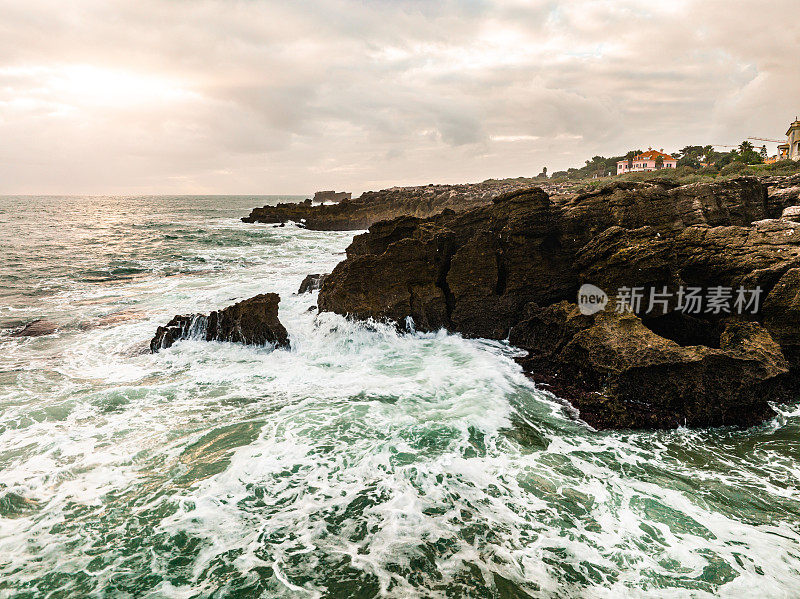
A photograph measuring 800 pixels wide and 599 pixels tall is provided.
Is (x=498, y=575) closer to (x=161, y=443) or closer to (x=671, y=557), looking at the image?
(x=671, y=557)

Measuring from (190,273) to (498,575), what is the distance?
2648 centimetres

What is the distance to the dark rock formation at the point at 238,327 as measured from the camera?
1282 centimetres

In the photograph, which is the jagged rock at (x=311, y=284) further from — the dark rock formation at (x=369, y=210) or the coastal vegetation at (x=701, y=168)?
the dark rock formation at (x=369, y=210)

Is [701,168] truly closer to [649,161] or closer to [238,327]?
[649,161]

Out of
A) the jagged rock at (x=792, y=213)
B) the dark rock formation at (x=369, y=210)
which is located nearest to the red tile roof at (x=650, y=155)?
the dark rock formation at (x=369, y=210)

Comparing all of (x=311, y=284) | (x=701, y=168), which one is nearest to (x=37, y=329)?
(x=311, y=284)

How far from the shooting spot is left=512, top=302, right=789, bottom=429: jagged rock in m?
7.90

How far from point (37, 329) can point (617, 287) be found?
19850 millimetres

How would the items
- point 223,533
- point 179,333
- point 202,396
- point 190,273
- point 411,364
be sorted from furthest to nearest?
point 190,273 < point 179,333 < point 411,364 < point 202,396 < point 223,533

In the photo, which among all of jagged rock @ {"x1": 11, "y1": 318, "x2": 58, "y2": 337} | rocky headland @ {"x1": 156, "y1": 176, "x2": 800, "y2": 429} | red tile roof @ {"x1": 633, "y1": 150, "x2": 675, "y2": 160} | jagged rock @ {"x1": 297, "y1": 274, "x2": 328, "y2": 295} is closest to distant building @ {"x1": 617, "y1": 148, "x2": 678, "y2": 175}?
red tile roof @ {"x1": 633, "y1": 150, "x2": 675, "y2": 160}

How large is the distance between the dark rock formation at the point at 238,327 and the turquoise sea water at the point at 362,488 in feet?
3.61

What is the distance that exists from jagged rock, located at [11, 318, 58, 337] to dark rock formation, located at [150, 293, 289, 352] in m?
5.22

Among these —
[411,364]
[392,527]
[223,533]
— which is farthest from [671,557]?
[411,364]

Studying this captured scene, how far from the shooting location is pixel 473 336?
13.3 m
